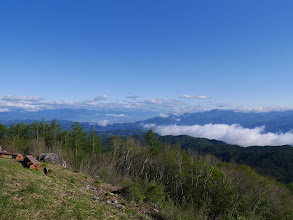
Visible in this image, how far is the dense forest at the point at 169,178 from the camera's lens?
2718cm

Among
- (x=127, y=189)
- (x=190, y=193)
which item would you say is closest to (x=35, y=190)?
(x=127, y=189)

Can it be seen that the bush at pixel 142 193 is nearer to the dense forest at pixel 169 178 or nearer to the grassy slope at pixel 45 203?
the dense forest at pixel 169 178

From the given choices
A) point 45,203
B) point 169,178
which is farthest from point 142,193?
point 169,178

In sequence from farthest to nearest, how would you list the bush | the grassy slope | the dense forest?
the dense forest < the bush < the grassy slope

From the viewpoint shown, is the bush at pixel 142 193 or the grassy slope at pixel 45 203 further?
the bush at pixel 142 193

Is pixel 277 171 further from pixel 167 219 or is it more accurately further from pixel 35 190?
pixel 35 190

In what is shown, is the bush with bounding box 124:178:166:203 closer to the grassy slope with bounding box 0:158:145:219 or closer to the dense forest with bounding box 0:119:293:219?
the dense forest with bounding box 0:119:293:219

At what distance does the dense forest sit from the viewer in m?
27.2

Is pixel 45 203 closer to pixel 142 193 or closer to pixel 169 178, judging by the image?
pixel 142 193

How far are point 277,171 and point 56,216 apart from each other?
213907 mm

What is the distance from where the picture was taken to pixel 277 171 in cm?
16738

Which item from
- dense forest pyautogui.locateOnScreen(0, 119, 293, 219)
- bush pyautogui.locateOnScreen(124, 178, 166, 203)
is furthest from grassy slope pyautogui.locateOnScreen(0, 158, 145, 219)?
dense forest pyautogui.locateOnScreen(0, 119, 293, 219)

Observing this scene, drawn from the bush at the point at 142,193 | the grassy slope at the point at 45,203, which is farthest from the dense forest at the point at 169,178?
the grassy slope at the point at 45,203

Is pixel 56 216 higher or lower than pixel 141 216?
higher
